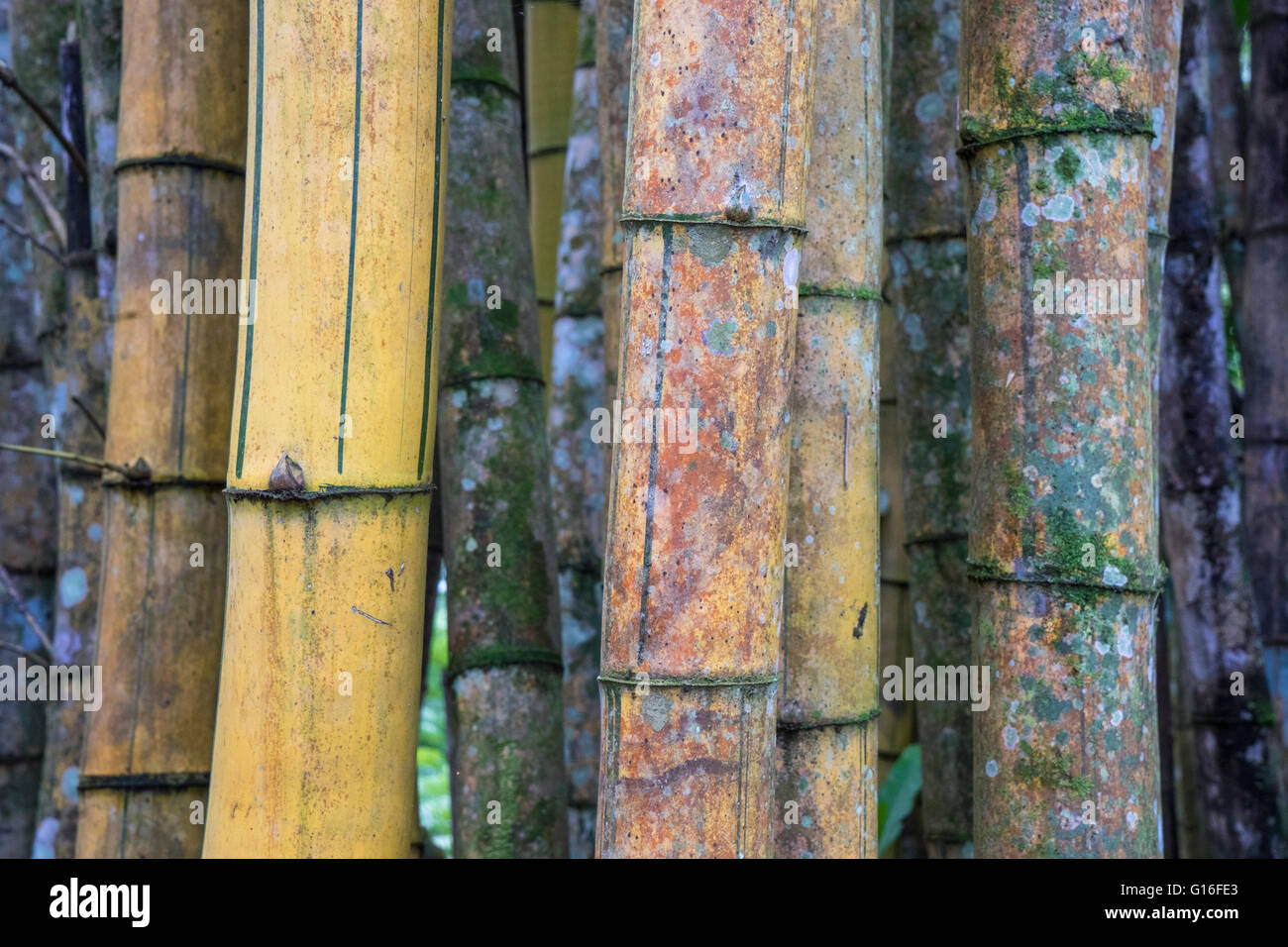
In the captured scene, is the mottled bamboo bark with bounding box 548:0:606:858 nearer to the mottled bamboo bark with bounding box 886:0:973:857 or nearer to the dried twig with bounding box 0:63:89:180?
the mottled bamboo bark with bounding box 886:0:973:857

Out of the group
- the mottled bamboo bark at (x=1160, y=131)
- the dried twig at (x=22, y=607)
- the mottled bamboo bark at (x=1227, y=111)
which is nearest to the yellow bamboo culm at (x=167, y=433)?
the dried twig at (x=22, y=607)

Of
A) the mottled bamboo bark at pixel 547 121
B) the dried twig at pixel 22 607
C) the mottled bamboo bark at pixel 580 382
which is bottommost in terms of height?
the dried twig at pixel 22 607

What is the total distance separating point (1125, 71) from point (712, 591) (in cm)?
91

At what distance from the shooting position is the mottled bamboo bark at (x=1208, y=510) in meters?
2.86

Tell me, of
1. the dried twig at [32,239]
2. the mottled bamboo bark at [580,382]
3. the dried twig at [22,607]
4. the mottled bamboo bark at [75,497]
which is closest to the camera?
the dried twig at [22,607]

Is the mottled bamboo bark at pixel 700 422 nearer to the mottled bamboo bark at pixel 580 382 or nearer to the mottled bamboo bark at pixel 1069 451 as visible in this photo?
the mottled bamboo bark at pixel 1069 451

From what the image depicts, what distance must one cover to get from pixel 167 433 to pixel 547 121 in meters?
1.70

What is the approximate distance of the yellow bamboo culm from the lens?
1.97m

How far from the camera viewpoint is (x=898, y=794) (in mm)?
2961

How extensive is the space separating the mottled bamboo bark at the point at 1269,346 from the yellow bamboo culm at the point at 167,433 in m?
2.54

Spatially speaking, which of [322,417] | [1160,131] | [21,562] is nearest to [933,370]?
[1160,131]

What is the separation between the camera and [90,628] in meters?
2.50

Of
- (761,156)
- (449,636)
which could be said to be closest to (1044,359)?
(761,156)
